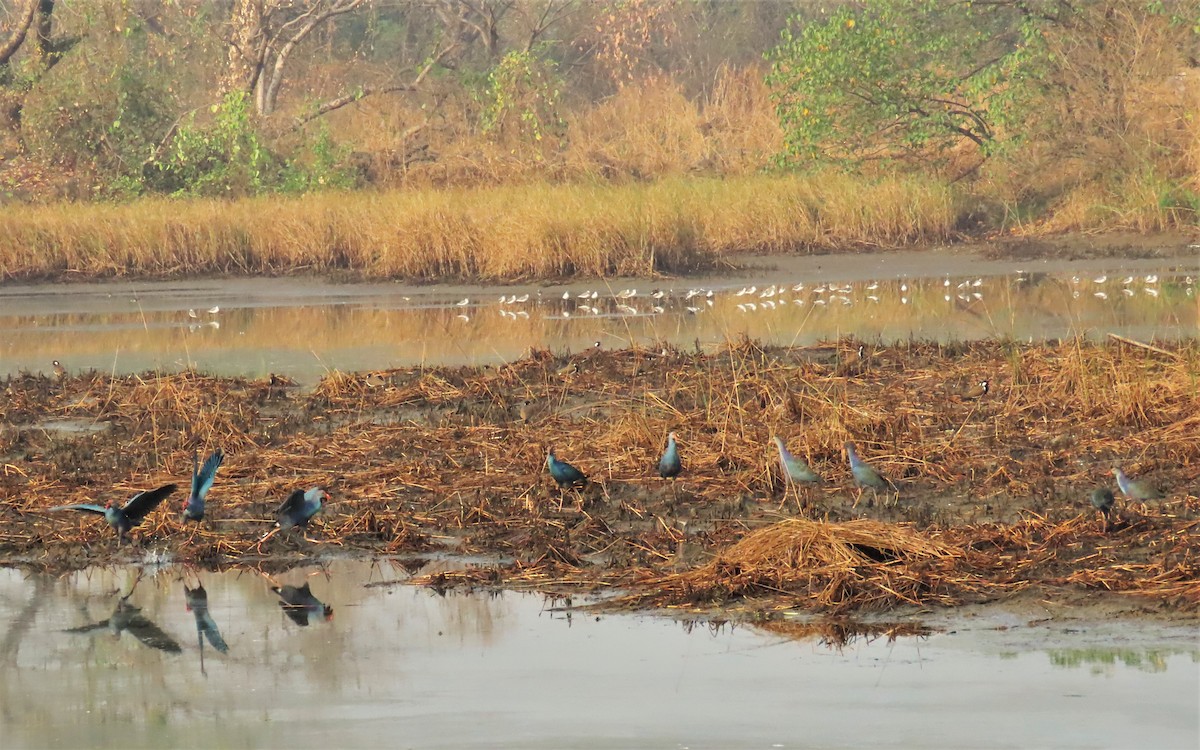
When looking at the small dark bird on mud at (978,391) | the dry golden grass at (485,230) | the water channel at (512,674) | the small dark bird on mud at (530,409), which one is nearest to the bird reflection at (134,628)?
the water channel at (512,674)

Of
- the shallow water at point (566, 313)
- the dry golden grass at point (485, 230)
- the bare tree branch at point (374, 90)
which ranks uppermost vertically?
the bare tree branch at point (374, 90)

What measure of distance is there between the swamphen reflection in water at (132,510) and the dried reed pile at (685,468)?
15cm

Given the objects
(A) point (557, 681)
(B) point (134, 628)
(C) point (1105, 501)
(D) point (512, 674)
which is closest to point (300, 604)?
(B) point (134, 628)

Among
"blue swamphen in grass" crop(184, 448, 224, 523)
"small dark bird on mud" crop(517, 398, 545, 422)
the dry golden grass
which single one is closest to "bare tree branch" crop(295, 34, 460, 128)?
the dry golden grass

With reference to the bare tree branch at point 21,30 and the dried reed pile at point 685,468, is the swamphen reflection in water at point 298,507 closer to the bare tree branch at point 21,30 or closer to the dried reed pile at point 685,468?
the dried reed pile at point 685,468

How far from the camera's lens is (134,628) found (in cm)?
629

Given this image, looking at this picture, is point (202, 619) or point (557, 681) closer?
point (557, 681)

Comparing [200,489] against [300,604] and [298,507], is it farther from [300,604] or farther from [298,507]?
[300,604]

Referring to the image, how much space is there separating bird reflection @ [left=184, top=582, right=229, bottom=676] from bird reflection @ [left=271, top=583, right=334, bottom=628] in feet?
0.90

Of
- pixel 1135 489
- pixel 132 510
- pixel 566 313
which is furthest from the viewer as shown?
pixel 566 313

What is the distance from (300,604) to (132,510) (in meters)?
1.18

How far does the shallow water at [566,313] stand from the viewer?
47.7 feet

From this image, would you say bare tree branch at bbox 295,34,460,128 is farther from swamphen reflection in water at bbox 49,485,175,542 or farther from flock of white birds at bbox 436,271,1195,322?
swamphen reflection in water at bbox 49,485,175,542

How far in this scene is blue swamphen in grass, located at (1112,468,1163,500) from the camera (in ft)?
23.5
